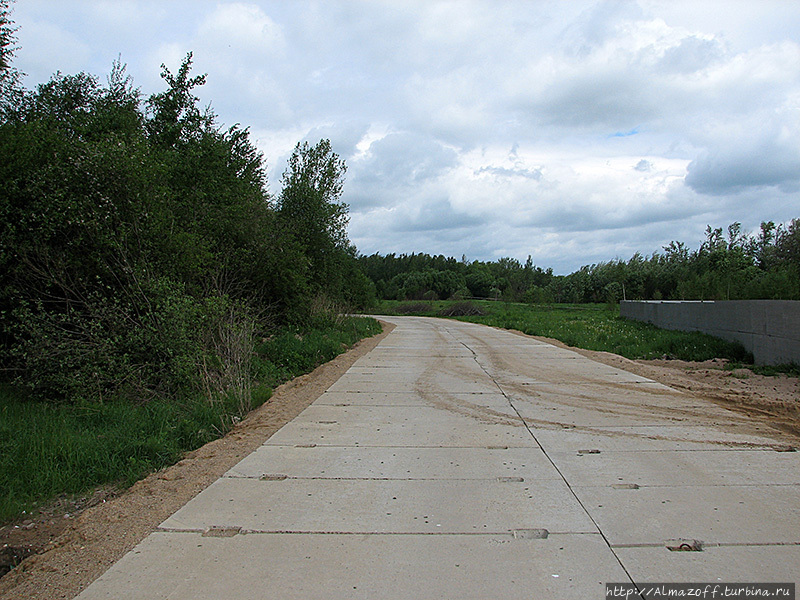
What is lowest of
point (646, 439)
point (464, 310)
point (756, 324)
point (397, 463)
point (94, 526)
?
point (94, 526)

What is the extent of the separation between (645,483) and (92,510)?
15.6 ft

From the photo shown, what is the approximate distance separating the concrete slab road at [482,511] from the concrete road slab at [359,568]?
0.04 ft

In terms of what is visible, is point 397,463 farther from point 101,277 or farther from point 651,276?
point 651,276

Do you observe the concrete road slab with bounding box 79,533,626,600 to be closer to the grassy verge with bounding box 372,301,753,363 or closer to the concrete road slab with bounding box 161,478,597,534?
the concrete road slab with bounding box 161,478,597,534

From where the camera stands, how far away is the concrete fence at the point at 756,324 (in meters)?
12.6

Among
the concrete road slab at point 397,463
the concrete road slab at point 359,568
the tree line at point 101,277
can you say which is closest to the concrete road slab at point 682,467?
the concrete road slab at point 397,463

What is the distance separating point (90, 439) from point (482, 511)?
14.8ft

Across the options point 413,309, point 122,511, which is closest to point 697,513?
point 122,511

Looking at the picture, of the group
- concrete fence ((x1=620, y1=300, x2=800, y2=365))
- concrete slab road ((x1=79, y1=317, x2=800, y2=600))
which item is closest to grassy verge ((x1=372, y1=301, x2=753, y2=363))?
concrete fence ((x1=620, y1=300, x2=800, y2=365))

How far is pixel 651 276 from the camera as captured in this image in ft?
215

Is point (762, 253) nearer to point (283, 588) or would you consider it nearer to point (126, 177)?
point (126, 177)

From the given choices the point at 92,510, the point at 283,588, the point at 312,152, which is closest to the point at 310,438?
the point at 92,510

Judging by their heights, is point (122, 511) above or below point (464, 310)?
below

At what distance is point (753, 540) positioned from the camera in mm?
4008
